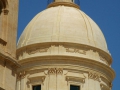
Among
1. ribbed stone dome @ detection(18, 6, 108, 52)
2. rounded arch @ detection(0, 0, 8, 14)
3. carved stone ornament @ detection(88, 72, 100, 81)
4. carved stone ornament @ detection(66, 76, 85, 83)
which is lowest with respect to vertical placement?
rounded arch @ detection(0, 0, 8, 14)

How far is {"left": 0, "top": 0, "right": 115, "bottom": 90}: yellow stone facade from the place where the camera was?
49.3 metres

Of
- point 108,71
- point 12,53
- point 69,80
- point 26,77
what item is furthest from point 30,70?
point 12,53

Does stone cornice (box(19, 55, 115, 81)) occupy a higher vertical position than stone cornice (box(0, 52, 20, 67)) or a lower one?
higher

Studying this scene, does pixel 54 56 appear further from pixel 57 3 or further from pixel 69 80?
pixel 57 3

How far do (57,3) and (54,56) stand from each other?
7.46m

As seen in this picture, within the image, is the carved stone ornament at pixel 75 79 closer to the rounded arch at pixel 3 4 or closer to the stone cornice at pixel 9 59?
the stone cornice at pixel 9 59

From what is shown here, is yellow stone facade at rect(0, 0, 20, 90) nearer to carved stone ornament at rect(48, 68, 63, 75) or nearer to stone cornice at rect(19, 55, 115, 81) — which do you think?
carved stone ornament at rect(48, 68, 63, 75)

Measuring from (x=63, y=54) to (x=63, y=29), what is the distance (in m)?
2.80

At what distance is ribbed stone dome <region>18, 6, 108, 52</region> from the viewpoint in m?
50.8

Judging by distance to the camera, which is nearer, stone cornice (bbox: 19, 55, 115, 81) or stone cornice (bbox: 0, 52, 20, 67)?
stone cornice (bbox: 0, 52, 20, 67)

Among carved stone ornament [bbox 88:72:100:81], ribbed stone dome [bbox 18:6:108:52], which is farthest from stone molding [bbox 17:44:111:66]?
carved stone ornament [bbox 88:72:100:81]

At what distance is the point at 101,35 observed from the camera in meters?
53.6

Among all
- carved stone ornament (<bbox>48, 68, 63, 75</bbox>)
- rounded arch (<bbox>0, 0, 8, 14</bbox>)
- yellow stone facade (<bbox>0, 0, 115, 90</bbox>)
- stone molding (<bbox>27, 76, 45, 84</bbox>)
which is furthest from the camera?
stone molding (<bbox>27, 76, 45, 84</bbox>)

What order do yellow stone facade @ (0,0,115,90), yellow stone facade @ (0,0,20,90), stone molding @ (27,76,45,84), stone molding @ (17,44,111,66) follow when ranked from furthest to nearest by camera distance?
stone molding @ (17,44,111,66) < stone molding @ (27,76,45,84) < yellow stone facade @ (0,0,115,90) < yellow stone facade @ (0,0,20,90)
